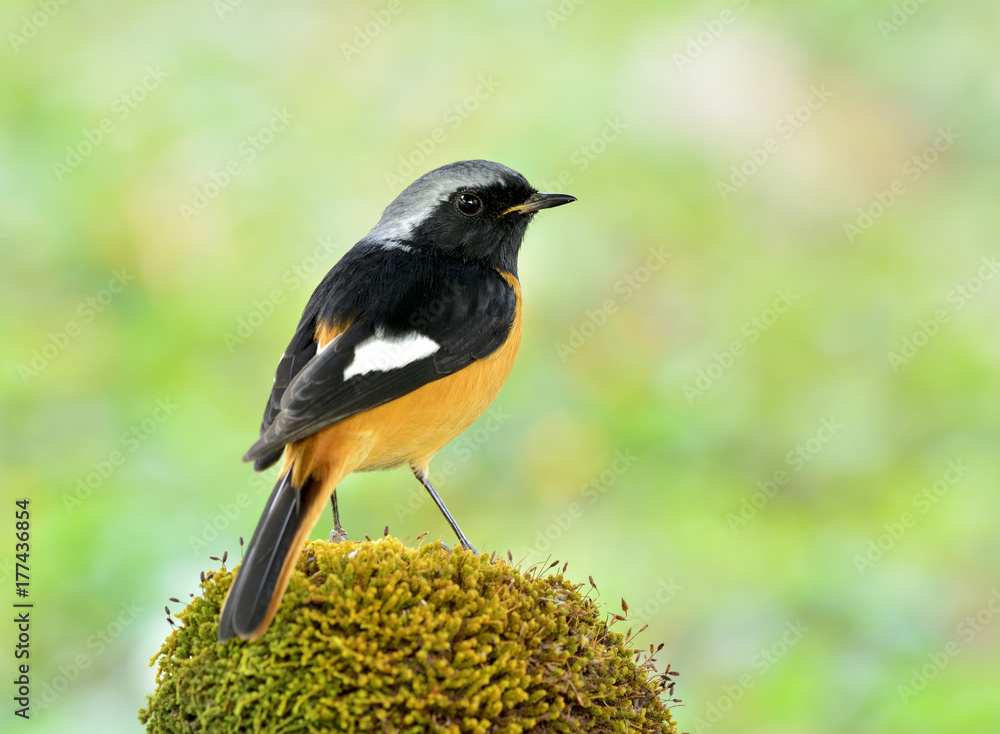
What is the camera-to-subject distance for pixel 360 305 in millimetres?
3705

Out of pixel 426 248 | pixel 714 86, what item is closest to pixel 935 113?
pixel 714 86

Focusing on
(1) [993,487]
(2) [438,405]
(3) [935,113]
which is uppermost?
(3) [935,113]

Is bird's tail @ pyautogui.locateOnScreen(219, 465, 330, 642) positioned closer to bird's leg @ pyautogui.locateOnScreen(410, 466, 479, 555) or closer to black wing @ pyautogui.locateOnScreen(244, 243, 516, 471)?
black wing @ pyautogui.locateOnScreen(244, 243, 516, 471)

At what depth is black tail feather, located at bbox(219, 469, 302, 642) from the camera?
8.86 feet

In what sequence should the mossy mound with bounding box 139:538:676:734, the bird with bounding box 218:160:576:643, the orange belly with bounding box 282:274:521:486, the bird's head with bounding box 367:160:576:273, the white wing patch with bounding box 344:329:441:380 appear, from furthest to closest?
the bird's head with bounding box 367:160:576:273 < the white wing patch with bounding box 344:329:441:380 < the orange belly with bounding box 282:274:521:486 < the bird with bounding box 218:160:576:643 < the mossy mound with bounding box 139:538:676:734

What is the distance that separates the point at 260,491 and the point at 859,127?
21.7ft

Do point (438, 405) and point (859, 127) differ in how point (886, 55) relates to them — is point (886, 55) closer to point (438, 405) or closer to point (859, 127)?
point (859, 127)

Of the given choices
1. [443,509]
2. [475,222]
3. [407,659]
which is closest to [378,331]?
[443,509]

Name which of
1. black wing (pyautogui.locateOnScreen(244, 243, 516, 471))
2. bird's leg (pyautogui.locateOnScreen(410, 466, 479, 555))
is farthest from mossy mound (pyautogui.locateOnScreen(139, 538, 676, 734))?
bird's leg (pyautogui.locateOnScreen(410, 466, 479, 555))

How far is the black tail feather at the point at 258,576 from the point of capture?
2701mm

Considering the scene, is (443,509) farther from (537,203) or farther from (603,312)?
(603,312)

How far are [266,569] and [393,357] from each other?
101 centimetres

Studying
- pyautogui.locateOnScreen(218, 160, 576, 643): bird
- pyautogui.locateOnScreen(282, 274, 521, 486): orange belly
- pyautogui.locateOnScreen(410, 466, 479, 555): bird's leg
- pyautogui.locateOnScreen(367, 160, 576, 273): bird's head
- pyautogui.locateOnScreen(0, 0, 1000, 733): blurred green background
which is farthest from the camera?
pyautogui.locateOnScreen(0, 0, 1000, 733): blurred green background

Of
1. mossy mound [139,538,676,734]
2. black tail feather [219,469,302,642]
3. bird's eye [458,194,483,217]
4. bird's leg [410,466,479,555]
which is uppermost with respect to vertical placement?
bird's eye [458,194,483,217]
